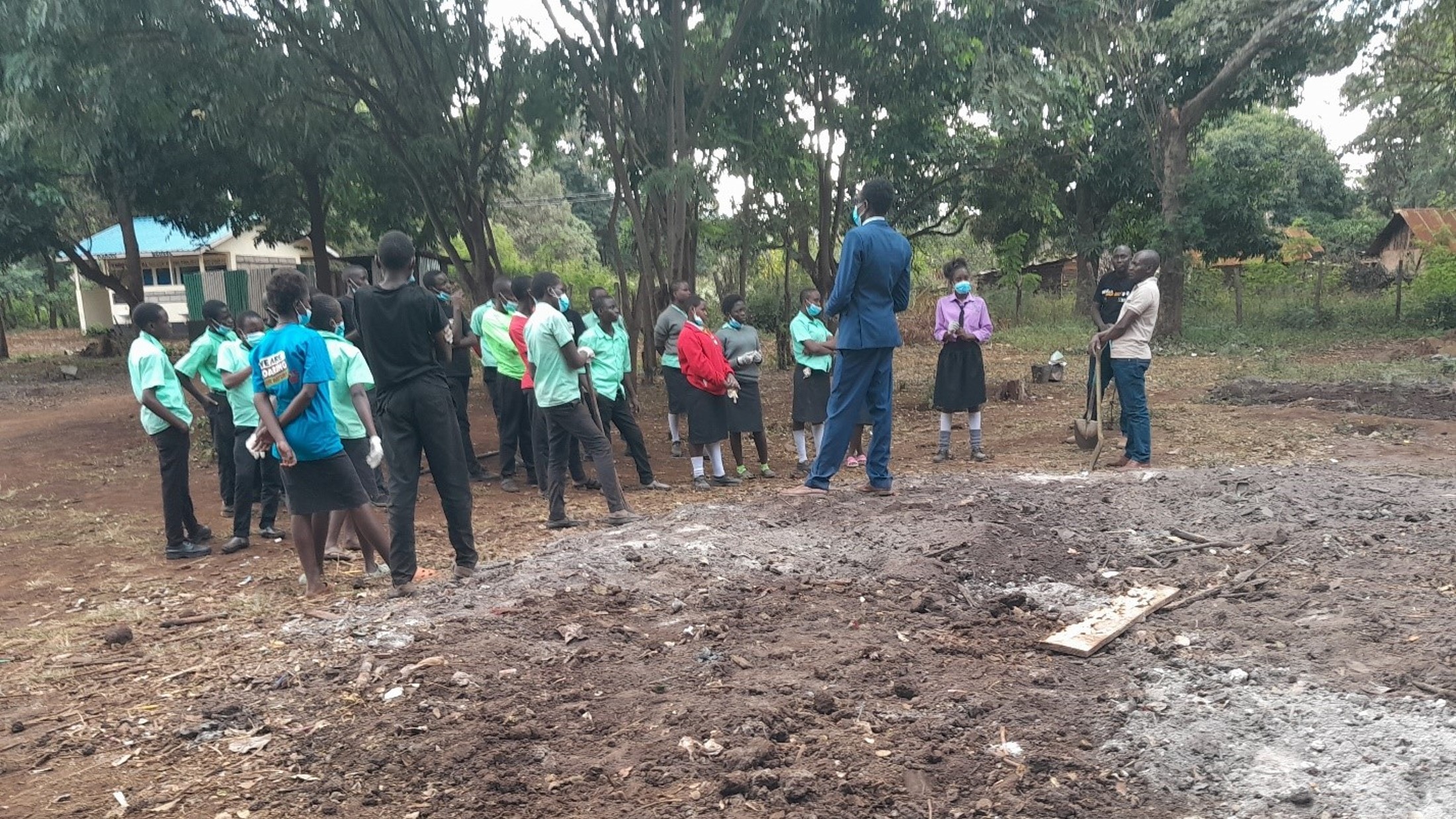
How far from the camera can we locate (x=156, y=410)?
6.25 metres

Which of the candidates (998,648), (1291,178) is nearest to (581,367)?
→ (998,648)

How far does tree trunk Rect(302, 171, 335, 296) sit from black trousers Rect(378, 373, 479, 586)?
41.5 feet

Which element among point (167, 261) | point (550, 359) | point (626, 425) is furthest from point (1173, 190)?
point (167, 261)

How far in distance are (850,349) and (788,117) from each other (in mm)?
8619

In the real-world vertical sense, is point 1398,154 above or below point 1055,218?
above

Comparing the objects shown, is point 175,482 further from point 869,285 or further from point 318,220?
point 318,220

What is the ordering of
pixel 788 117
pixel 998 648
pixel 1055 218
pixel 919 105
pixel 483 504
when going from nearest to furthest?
1. pixel 998 648
2. pixel 483 504
3. pixel 919 105
4. pixel 788 117
5. pixel 1055 218

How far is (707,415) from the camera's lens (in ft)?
27.6

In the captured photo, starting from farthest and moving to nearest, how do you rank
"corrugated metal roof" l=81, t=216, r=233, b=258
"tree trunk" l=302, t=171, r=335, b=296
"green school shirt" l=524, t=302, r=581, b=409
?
"corrugated metal roof" l=81, t=216, r=233, b=258, "tree trunk" l=302, t=171, r=335, b=296, "green school shirt" l=524, t=302, r=581, b=409

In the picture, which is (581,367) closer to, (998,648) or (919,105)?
(998,648)

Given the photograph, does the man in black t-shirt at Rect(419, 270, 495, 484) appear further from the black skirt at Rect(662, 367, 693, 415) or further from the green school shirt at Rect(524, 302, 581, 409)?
the green school shirt at Rect(524, 302, 581, 409)

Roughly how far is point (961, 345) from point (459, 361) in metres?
4.64

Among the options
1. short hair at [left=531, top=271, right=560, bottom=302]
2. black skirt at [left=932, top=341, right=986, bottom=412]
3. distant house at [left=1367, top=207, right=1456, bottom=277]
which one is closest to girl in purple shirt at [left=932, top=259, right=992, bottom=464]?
black skirt at [left=932, top=341, right=986, bottom=412]

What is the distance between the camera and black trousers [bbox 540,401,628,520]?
6.53 m
